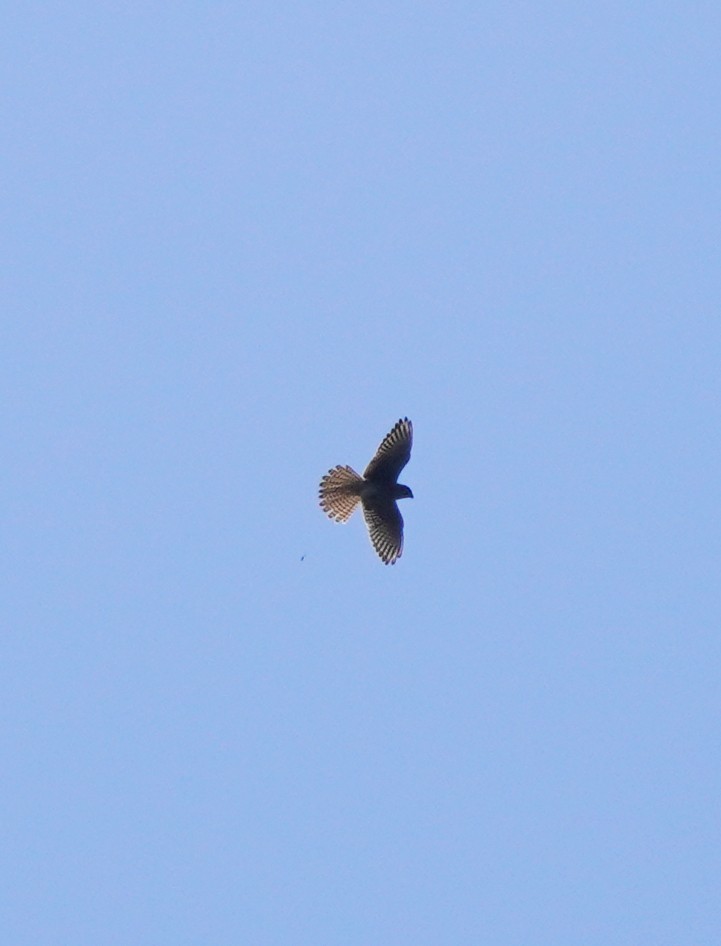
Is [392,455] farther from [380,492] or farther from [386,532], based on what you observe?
[386,532]

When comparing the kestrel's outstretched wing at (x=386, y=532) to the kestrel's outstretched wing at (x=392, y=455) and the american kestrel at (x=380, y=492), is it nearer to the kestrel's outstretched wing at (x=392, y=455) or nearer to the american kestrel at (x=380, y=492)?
the american kestrel at (x=380, y=492)

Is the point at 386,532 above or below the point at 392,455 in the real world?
below

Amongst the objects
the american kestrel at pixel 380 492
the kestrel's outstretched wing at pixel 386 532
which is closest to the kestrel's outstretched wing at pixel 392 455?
the american kestrel at pixel 380 492

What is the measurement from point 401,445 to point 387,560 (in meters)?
1.77

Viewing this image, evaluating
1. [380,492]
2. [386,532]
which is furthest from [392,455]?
[386,532]

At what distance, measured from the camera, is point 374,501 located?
31.1m

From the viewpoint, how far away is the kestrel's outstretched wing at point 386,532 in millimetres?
31250

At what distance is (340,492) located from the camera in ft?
102

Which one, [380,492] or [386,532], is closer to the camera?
[380,492]

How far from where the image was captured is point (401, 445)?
101ft

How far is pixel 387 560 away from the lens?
31359mm

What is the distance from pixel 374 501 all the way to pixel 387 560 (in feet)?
2.98

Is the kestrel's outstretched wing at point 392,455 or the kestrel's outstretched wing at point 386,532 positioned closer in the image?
the kestrel's outstretched wing at point 392,455

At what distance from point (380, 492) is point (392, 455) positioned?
576 mm
